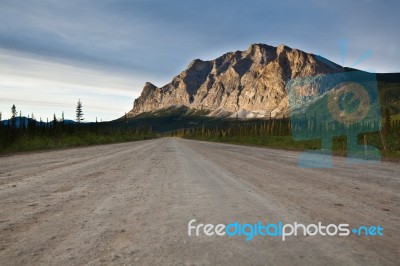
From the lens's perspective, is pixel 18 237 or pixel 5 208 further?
pixel 5 208

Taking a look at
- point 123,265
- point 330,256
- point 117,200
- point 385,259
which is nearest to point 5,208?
point 117,200

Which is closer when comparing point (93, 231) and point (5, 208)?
point (93, 231)

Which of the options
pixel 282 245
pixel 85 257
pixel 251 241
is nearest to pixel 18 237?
pixel 85 257

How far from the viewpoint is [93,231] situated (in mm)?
3842

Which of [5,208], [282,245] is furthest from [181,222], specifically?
[5,208]

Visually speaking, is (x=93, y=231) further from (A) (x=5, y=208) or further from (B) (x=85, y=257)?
(A) (x=5, y=208)

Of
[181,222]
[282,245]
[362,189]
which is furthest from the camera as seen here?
[362,189]

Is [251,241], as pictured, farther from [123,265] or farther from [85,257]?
[85,257]

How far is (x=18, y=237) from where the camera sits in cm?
366

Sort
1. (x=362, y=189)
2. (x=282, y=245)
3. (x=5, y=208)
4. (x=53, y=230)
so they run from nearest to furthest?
Result: (x=282, y=245), (x=53, y=230), (x=5, y=208), (x=362, y=189)

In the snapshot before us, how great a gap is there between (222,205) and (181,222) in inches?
45.3

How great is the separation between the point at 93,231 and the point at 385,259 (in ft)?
9.89

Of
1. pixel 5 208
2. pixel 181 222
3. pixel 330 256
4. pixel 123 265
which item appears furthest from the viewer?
pixel 5 208

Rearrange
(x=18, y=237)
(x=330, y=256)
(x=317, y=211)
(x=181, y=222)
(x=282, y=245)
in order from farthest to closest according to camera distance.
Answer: (x=317, y=211) < (x=181, y=222) < (x=18, y=237) < (x=282, y=245) < (x=330, y=256)
